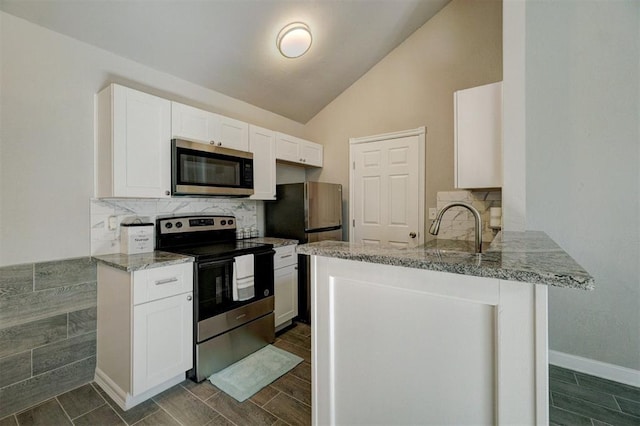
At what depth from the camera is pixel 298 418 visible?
1.75 metres

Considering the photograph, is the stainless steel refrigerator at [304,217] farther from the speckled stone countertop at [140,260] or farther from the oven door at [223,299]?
the speckled stone countertop at [140,260]

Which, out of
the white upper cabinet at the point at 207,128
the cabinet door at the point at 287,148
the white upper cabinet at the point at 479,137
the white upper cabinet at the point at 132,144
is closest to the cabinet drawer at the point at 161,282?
the white upper cabinet at the point at 132,144

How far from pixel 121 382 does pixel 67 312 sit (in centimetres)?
65

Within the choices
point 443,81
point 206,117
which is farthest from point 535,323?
point 443,81

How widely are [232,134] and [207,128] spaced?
0.87ft

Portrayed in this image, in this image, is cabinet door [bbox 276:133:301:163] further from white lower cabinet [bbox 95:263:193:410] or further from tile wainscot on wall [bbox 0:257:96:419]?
tile wainscot on wall [bbox 0:257:96:419]

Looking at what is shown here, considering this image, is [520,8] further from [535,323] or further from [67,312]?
[67,312]

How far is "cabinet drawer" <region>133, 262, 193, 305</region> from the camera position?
1834 millimetres

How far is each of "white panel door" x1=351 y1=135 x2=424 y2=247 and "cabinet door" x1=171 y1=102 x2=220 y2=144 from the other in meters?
1.76

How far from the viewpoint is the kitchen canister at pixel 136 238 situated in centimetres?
220

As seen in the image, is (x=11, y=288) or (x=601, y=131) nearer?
(x=11, y=288)

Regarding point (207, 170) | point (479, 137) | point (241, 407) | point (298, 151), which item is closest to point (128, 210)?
point (207, 170)

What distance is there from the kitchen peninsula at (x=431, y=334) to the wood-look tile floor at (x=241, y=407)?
0.81 metres

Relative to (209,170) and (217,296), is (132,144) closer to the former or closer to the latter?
(209,170)
